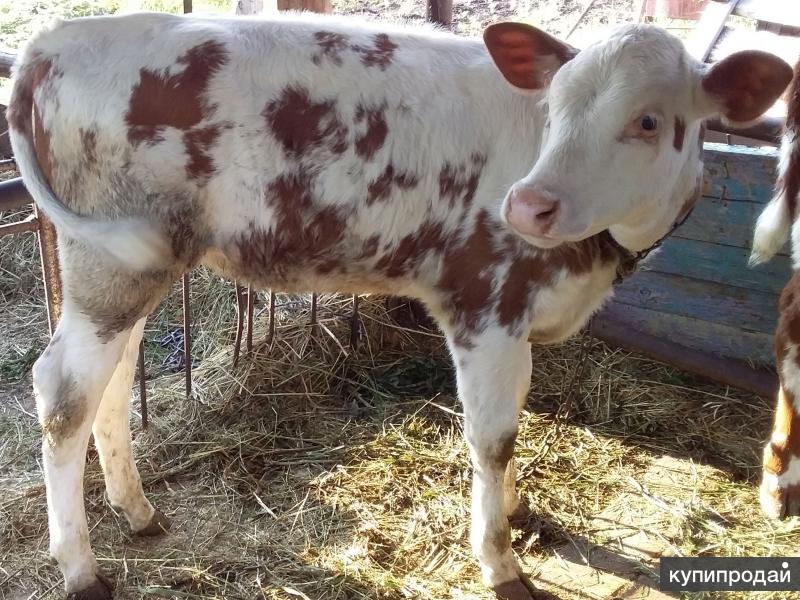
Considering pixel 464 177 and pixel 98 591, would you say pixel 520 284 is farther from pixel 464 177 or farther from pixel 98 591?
pixel 98 591

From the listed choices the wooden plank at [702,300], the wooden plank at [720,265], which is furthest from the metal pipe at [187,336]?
the wooden plank at [720,265]

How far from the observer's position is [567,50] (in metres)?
2.72

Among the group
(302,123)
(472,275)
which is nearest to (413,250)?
(472,275)

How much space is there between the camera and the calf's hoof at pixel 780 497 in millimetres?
2947

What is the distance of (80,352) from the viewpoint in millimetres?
2787

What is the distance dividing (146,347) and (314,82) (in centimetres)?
280

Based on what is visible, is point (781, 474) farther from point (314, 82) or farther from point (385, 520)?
point (314, 82)

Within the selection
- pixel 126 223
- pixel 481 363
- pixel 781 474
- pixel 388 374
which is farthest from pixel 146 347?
pixel 781 474

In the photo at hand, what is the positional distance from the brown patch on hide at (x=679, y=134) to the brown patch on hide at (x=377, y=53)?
3.22ft

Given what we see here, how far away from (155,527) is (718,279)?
9.86ft

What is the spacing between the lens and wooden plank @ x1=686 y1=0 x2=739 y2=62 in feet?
18.5

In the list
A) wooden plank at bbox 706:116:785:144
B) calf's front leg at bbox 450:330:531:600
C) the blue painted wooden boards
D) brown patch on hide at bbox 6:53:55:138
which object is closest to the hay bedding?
calf's front leg at bbox 450:330:531:600

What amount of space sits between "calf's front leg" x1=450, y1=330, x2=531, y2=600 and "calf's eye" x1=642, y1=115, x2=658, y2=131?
2.75ft

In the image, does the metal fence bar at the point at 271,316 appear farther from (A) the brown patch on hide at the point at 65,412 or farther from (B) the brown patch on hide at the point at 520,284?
(B) the brown patch on hide at the point at 520,284
